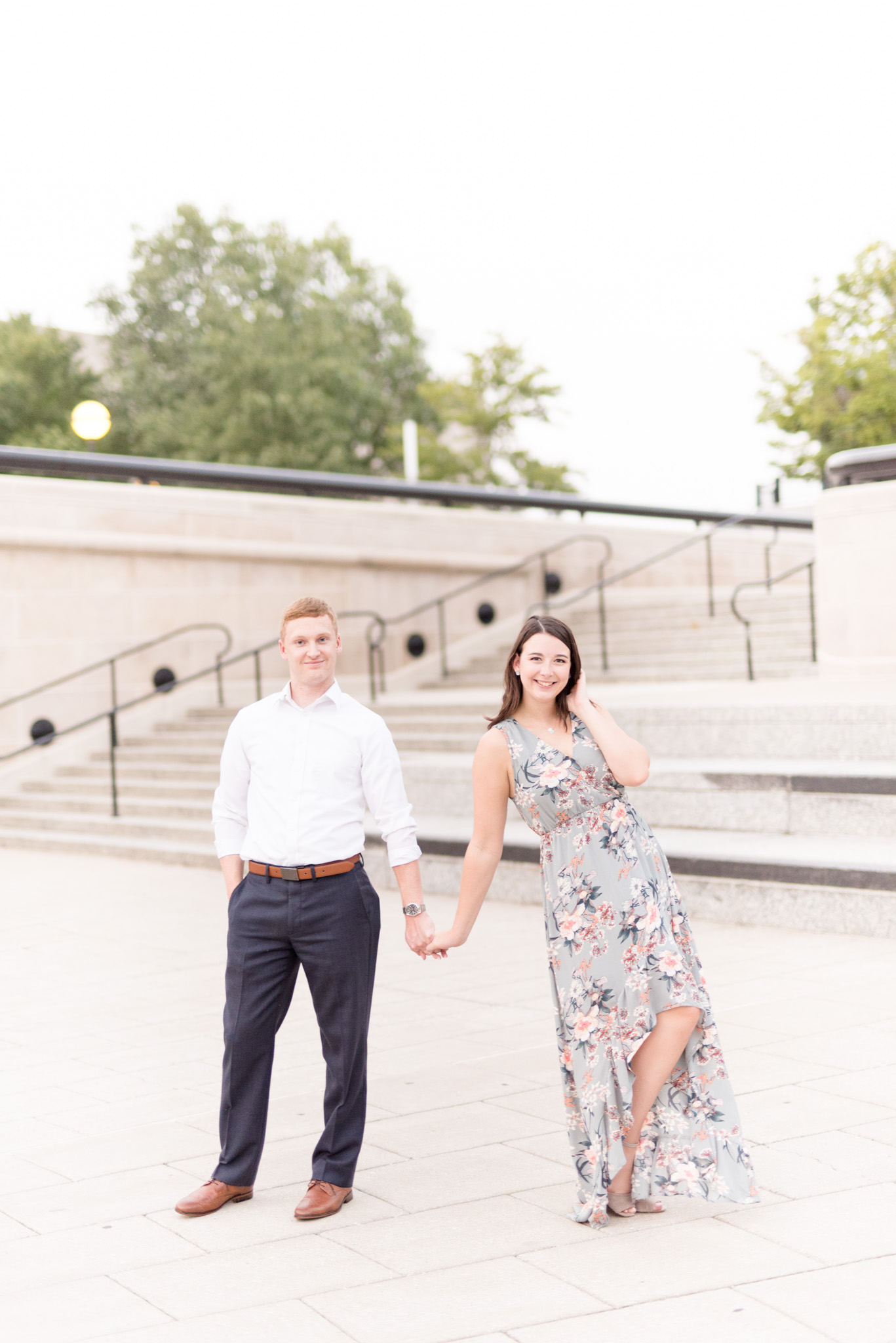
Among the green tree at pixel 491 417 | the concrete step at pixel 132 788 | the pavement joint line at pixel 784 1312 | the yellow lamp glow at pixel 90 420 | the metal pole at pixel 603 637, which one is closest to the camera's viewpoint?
the pavement joint line at pixel 784 1312

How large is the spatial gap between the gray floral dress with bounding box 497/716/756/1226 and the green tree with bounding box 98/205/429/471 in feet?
127

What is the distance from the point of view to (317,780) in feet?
13.0

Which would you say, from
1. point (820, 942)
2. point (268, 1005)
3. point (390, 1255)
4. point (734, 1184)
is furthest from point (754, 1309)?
point (820, 942)

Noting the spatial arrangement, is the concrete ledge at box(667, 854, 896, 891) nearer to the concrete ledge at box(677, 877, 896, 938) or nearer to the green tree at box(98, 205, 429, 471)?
the concrete ledge at box(677, 877, 896, 938)

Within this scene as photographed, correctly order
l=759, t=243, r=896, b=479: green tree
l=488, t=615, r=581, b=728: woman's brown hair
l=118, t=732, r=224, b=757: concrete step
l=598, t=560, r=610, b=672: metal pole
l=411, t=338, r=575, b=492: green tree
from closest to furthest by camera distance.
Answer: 1. l=488, t=615, r=581, b=728: woman's brown hair
2. l=118, t=732, r=224, b=757: concrete step
3. l=598, t=560, r=610, b=672: metal pole
4. l=759, t=243, r=896, b=479: green tree
5. l=411, t=338, r=575, b=492: green tree

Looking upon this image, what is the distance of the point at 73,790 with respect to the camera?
14133mm

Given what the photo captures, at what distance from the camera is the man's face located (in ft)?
13.0

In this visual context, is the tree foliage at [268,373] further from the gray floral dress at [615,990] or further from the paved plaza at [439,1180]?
the gray floral dress at [615,990]

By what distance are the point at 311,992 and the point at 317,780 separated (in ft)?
1.89

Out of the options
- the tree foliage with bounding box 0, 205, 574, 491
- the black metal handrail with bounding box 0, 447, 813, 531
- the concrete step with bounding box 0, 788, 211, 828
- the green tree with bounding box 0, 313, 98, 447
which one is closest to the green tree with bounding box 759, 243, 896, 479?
the black metal handrail with bounding box 0, 447, 813, 531

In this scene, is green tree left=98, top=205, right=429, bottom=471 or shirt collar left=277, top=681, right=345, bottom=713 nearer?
shirt collar left=277, top=681, right=345, bottom=713

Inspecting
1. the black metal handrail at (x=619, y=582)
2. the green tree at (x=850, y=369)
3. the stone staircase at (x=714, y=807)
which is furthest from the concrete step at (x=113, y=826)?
the green tree at (x=850, y=369)

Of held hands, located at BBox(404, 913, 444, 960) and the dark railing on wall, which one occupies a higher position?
the dark railing on wall

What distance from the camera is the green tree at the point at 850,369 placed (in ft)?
87.0
